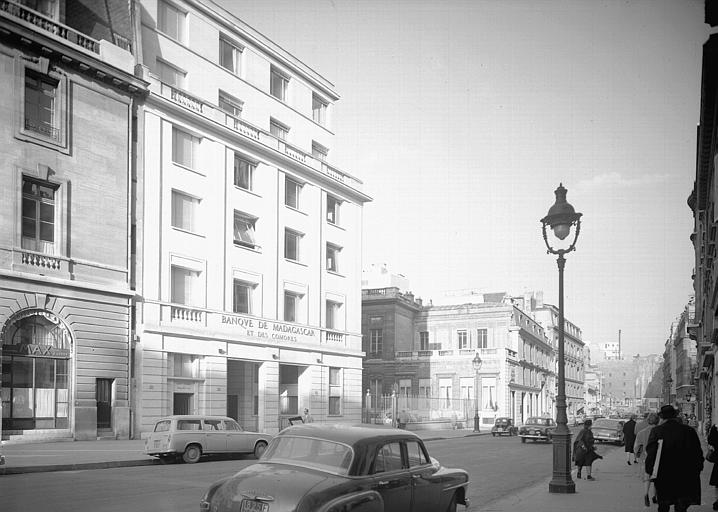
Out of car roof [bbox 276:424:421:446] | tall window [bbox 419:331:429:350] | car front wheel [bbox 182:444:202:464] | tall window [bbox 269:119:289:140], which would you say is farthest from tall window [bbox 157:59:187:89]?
tall window [bbox 419:331:429:350]

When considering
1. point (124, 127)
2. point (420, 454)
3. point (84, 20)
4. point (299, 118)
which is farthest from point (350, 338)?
point (420, 454)

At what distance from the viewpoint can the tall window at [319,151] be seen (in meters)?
46.6

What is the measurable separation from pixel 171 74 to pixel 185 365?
1374 cm

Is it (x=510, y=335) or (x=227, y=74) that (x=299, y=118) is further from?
(x=510, y=335)

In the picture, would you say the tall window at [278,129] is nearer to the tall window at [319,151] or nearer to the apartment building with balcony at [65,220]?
the tall window at [319,151]

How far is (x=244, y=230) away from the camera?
38688 millimetres

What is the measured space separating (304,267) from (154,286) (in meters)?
11.8

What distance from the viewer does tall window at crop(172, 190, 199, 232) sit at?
112 ft

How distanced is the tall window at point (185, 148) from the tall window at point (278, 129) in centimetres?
728

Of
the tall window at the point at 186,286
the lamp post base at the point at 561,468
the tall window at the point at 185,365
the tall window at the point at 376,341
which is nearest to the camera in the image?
the lamp post base at the point at 561,468

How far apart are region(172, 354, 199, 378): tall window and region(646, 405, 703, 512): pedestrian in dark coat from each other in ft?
86.3

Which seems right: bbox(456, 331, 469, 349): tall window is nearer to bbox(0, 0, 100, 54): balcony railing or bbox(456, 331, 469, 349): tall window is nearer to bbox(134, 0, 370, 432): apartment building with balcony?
bbox(134, 0, 370, 432): apartment building with balcony

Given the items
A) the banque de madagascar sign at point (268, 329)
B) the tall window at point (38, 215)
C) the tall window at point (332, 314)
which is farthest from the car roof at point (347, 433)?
the tall window at point (332, 314)

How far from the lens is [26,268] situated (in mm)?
26688
